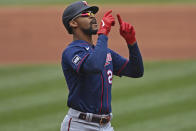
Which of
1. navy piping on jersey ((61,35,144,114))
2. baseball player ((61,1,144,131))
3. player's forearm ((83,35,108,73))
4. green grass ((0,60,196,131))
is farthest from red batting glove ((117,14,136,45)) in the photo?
green grass ((0,60,196,131))

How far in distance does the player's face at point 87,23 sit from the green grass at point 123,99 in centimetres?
330

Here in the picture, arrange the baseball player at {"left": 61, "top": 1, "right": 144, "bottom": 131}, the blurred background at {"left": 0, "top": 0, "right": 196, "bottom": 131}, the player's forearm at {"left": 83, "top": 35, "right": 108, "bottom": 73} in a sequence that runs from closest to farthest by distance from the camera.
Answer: the player's forearm at {"left": 83, "top": 35, "right": 108, "bottom": 73}, the baseball player at {"left": 61, "top": 1, "right": 144, "bottom": 131}, the blurred background at {"left": 0, "top": 0, "right": 196, "bottom": 131}

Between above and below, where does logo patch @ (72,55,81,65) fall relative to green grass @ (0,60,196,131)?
above

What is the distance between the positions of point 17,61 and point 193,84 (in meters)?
4.37

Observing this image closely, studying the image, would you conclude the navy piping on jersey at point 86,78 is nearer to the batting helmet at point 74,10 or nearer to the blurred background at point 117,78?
the batting helmet at point 74,10

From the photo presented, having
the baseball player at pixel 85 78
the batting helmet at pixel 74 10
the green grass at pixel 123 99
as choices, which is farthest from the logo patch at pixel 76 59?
the green grass at pixel 123 99

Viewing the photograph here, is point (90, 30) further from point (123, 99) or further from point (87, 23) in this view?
point (123, 99)

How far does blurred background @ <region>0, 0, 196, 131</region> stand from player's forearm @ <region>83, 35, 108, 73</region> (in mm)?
3466

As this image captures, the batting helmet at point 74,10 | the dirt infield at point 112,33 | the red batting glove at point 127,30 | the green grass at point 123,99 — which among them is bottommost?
the green grass at point 123,99

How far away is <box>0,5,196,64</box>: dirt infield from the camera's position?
11.7 m

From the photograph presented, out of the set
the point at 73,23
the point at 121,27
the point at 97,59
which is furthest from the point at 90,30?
the point at 97,59

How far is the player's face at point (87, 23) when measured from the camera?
14.9 ft

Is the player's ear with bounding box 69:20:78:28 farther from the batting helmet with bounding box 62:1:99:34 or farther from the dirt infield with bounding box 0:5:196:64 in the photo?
the dirt infield with bounding box 0:5:196:64

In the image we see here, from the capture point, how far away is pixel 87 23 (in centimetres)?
454
